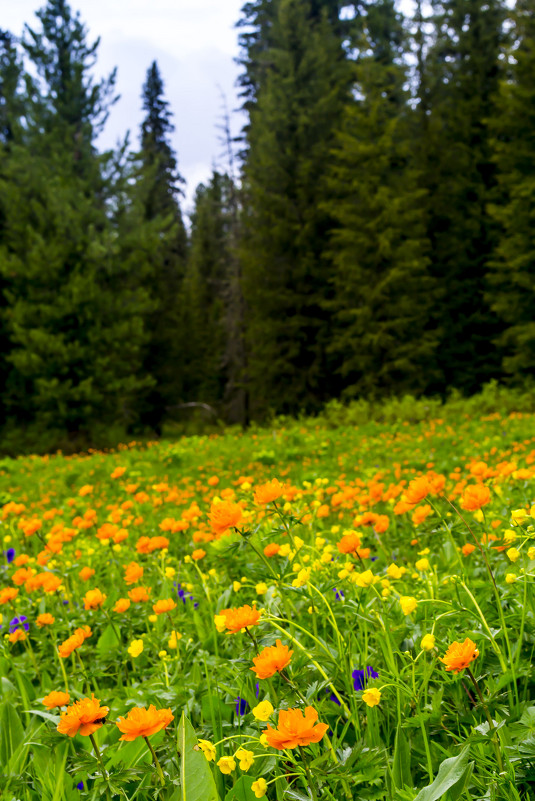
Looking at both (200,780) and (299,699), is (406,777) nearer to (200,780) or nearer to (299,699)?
(299,699)

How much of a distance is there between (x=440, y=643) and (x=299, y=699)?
360 mm

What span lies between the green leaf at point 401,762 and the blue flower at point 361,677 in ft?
0.74

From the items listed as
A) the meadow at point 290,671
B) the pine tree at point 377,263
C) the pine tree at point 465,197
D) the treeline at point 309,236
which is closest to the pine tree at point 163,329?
the treeline at point 309,236

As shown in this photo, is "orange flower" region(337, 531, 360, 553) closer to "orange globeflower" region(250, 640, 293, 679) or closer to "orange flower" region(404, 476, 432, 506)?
"orange flower" region(404, 476, 432, 506)

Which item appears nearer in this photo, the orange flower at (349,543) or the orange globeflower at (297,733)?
the orange globeflower at (297,733)

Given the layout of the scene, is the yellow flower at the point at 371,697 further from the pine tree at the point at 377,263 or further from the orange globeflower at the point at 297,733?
the pine tree at the point at 377,263

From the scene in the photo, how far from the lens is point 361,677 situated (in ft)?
5.05

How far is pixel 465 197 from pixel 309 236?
5158 millimetres

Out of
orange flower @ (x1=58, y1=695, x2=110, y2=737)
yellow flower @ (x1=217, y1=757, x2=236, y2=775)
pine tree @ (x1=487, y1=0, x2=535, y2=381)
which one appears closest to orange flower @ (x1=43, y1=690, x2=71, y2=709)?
orange flower @ (x1=58, y1=695, x2=110, y2=737)

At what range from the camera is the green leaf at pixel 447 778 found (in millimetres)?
985

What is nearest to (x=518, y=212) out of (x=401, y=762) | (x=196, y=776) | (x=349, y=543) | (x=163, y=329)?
(x=163, y=329)

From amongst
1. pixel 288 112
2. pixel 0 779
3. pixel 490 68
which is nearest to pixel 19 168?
pixel 288 112

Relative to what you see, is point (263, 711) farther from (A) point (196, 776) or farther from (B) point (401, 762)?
(B) point (401, 762)

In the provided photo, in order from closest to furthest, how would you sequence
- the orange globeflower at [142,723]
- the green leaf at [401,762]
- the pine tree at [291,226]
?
the orange globeflower at [142,723]
the green leaf at [401,762]
the pine tree at [291,226]
